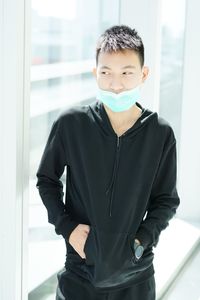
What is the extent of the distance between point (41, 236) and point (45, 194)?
60 centimetres

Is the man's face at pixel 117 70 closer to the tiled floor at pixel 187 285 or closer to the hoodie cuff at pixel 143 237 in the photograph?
the hoodie cuff at pixel 143 237

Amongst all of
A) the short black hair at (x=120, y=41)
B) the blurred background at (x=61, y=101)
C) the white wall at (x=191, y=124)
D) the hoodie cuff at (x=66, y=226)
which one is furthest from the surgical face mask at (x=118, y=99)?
the white wall at (x=191, y=124)

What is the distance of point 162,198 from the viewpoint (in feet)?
5.27

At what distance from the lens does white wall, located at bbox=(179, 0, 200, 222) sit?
3264 mm

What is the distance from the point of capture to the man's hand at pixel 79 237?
149 cm

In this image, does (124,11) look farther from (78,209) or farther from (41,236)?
(78,209)

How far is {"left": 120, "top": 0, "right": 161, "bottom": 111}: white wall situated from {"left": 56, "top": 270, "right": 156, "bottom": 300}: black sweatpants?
122 centimetres

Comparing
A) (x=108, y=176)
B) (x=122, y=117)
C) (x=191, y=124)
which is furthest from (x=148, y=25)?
(x=108, y=176)

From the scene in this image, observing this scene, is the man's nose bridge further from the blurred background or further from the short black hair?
the blurred background

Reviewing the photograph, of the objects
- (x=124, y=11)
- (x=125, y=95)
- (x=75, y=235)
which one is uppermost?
(x=124, y=11)

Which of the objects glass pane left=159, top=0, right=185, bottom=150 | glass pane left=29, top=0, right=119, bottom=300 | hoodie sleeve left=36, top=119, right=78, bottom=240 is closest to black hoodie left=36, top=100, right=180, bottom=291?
hoodie sleeve left=36, top=119, right=78, bottom=240

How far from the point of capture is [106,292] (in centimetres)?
150

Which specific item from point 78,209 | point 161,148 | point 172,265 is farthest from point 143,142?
point 172,265

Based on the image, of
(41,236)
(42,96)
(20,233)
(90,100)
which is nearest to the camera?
(20,233)
